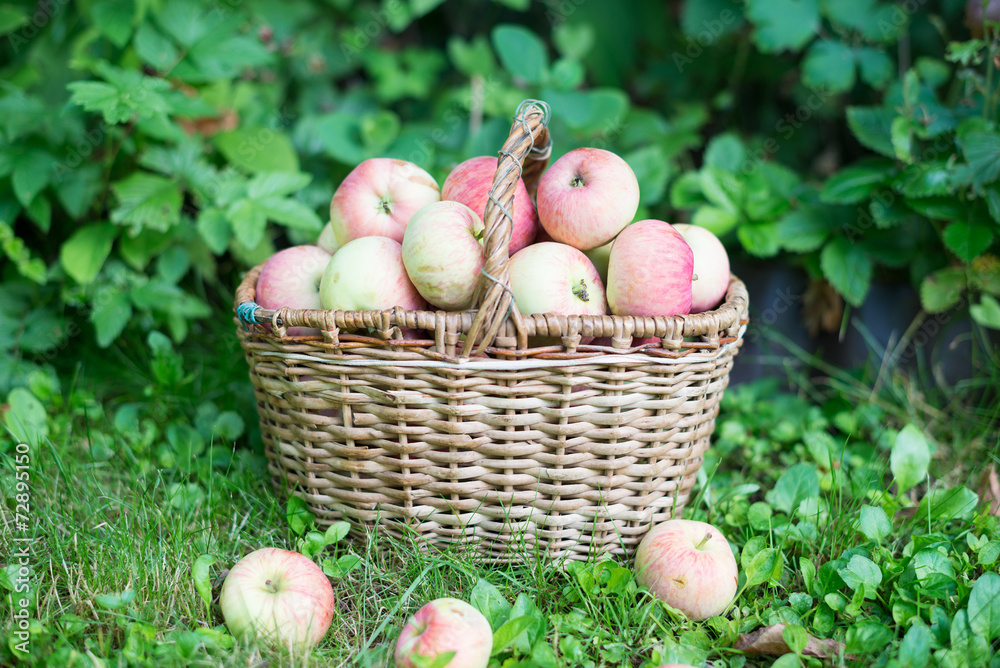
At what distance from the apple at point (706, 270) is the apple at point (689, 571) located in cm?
53

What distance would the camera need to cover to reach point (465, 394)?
135 cm

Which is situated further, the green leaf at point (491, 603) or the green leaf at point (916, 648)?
the green leaf at point (491, 603)

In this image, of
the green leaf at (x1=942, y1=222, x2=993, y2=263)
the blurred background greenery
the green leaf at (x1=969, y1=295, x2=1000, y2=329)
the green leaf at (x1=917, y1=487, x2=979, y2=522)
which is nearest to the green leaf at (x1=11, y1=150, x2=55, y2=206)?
the blurred background greenery

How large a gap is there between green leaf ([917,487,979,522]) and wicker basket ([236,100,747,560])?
55 cm

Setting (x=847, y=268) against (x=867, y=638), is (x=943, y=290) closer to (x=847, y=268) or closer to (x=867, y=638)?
(x=847, y=268)

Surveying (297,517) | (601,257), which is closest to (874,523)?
(601,257)

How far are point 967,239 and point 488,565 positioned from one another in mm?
1629

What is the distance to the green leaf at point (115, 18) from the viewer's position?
7.02 ft

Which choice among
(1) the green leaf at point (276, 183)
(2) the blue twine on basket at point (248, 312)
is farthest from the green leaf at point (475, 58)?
(2) the blue twine on basket at point (248, 312)

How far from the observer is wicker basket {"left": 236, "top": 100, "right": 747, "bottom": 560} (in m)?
1.33

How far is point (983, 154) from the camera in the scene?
1.97 meters

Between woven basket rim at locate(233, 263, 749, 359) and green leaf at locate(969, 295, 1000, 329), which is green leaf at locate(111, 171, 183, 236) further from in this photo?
green leaf at locate(969, 295, 1000, 329)

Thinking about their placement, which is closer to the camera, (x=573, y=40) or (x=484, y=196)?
(x=484, y=196)

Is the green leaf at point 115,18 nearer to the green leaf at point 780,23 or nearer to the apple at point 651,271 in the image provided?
the apple at point 651,271
